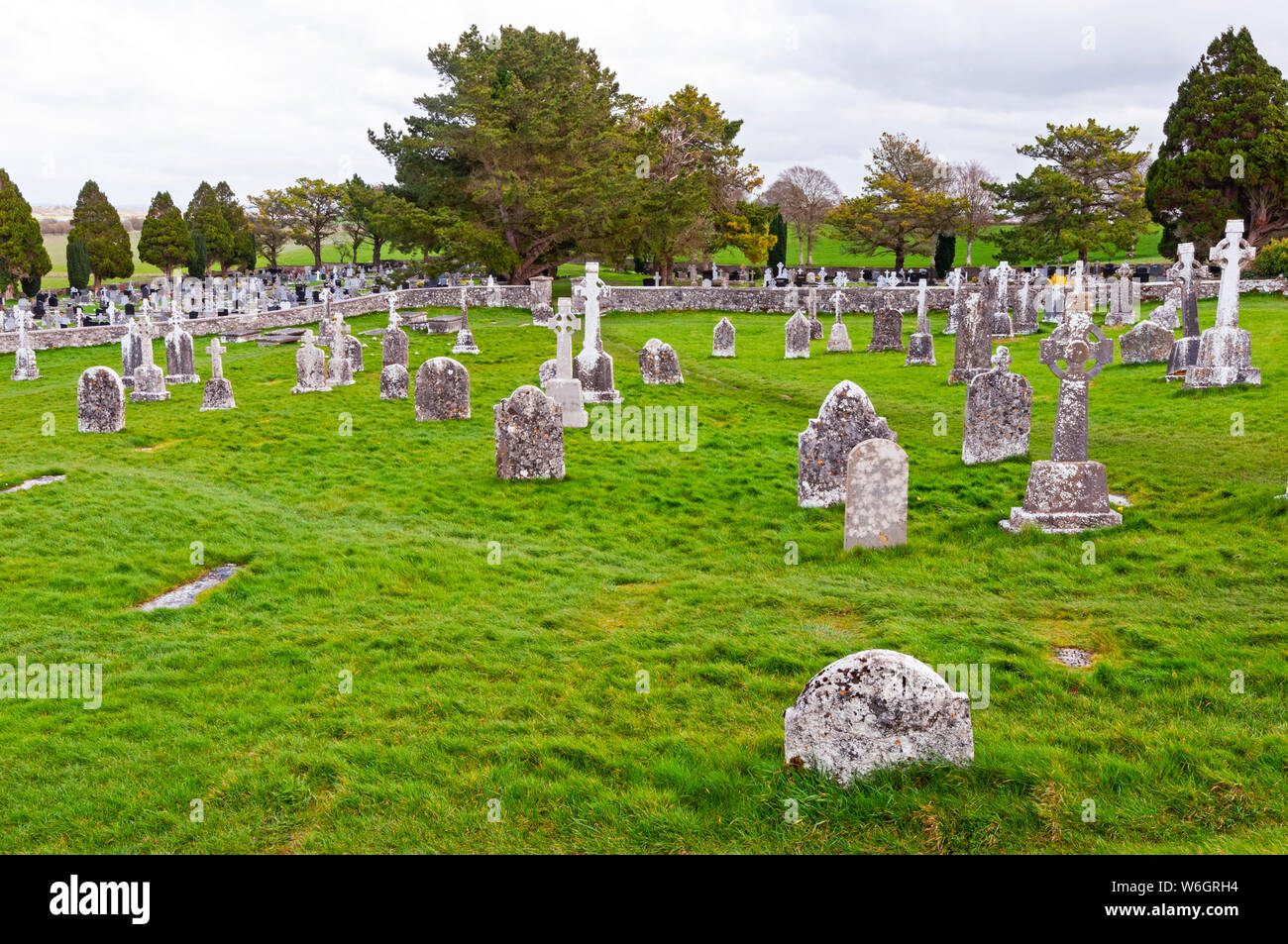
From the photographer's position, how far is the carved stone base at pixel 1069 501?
389 inches

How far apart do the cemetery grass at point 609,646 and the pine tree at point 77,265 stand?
41.8m

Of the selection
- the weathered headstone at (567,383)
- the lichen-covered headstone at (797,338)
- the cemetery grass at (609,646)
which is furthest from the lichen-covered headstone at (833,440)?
the lichen-covered headstone at (797,338)

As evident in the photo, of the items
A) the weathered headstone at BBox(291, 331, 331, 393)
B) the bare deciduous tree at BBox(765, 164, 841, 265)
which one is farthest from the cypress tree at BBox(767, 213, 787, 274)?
the weathered headstone at BBox(291, 331, 331, 393)

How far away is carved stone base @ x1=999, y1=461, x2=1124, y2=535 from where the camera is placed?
9.88 metres

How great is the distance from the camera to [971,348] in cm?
2158

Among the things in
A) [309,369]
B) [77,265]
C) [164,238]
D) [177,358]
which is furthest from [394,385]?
[164,238]

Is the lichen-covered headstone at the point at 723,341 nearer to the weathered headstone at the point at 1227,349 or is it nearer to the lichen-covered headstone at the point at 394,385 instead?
the lichen-covered headstone at the point at 394,385

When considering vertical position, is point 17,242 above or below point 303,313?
above

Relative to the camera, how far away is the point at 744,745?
548 centimetres

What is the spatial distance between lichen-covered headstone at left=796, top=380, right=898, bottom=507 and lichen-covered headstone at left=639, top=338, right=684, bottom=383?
10.2 meters

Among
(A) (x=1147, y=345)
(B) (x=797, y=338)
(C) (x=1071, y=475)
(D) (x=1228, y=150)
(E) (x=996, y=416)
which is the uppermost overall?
(D) (x=1228, y=150)

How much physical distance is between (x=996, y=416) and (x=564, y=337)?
24.7 ft

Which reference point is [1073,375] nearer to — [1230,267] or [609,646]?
[609,646]
